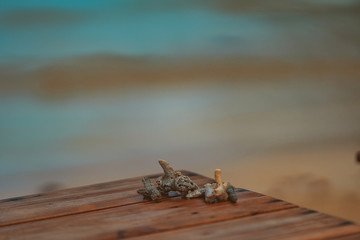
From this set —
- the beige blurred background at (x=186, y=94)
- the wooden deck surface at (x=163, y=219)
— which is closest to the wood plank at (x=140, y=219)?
the wooden deck surface at (x=163, y=219)

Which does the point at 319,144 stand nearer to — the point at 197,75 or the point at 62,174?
the point at 197,75

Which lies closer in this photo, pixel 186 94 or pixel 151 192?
pixel 151 192

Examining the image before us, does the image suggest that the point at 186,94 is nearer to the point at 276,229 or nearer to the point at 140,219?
the point at 140,219

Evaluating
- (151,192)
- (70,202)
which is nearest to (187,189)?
(151,192)

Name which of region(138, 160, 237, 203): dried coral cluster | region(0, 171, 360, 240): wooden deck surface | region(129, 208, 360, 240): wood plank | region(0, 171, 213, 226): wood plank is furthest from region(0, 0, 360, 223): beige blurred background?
region(129, 208, 360, 240): wood plank

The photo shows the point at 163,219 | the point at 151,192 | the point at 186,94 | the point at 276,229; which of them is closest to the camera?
the point at 276,229

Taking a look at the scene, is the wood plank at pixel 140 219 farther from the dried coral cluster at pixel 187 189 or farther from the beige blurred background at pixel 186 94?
the beige blurred background at pixel 186 94

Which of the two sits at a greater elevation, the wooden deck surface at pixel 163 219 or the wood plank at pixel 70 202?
the wood plank at pixel 70 202

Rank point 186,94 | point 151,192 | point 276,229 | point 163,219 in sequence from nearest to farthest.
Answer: point 276,229 → point 163,219 → point 151,192 → point 186,94
